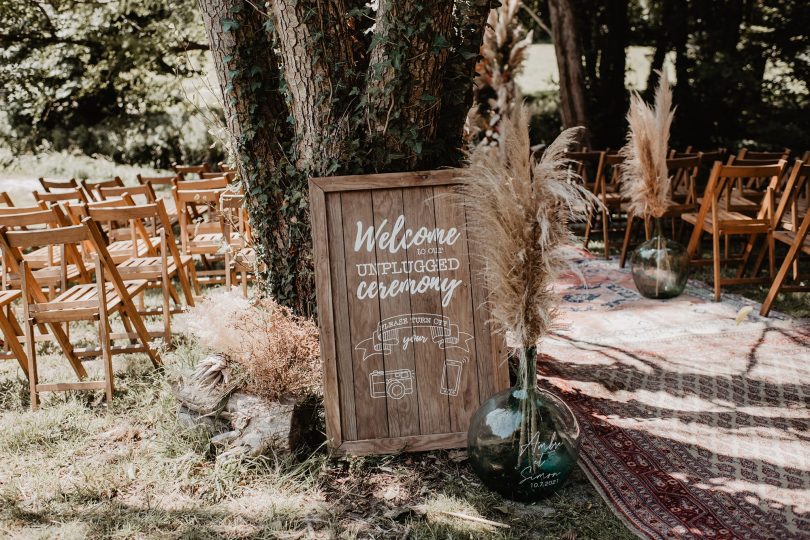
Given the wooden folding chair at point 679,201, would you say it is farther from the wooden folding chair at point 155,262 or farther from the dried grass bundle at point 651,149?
the wooden folding chair at point 155,262

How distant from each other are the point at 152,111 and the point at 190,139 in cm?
97

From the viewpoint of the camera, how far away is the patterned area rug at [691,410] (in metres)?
3.08

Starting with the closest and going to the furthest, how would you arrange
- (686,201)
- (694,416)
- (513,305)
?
(513,305)
(694,416)
(686,201)

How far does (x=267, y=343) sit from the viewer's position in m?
3.70

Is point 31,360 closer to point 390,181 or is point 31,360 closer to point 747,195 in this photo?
point 390,181

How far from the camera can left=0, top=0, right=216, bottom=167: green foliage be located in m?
11.1

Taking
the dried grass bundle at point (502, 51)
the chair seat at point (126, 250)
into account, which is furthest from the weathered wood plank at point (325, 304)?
the dried grass bundle at point (502, 51)

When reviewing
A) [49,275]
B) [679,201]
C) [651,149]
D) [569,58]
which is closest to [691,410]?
[651,149]

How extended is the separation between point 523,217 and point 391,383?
4.02ft

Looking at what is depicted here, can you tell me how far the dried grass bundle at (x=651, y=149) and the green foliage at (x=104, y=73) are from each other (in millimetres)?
5556

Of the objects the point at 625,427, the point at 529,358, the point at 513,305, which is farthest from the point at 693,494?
the point at 513,305

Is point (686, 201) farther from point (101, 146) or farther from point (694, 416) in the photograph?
point (101, 146)

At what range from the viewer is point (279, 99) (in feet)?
13.7

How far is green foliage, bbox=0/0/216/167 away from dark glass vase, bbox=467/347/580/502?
7.07m
